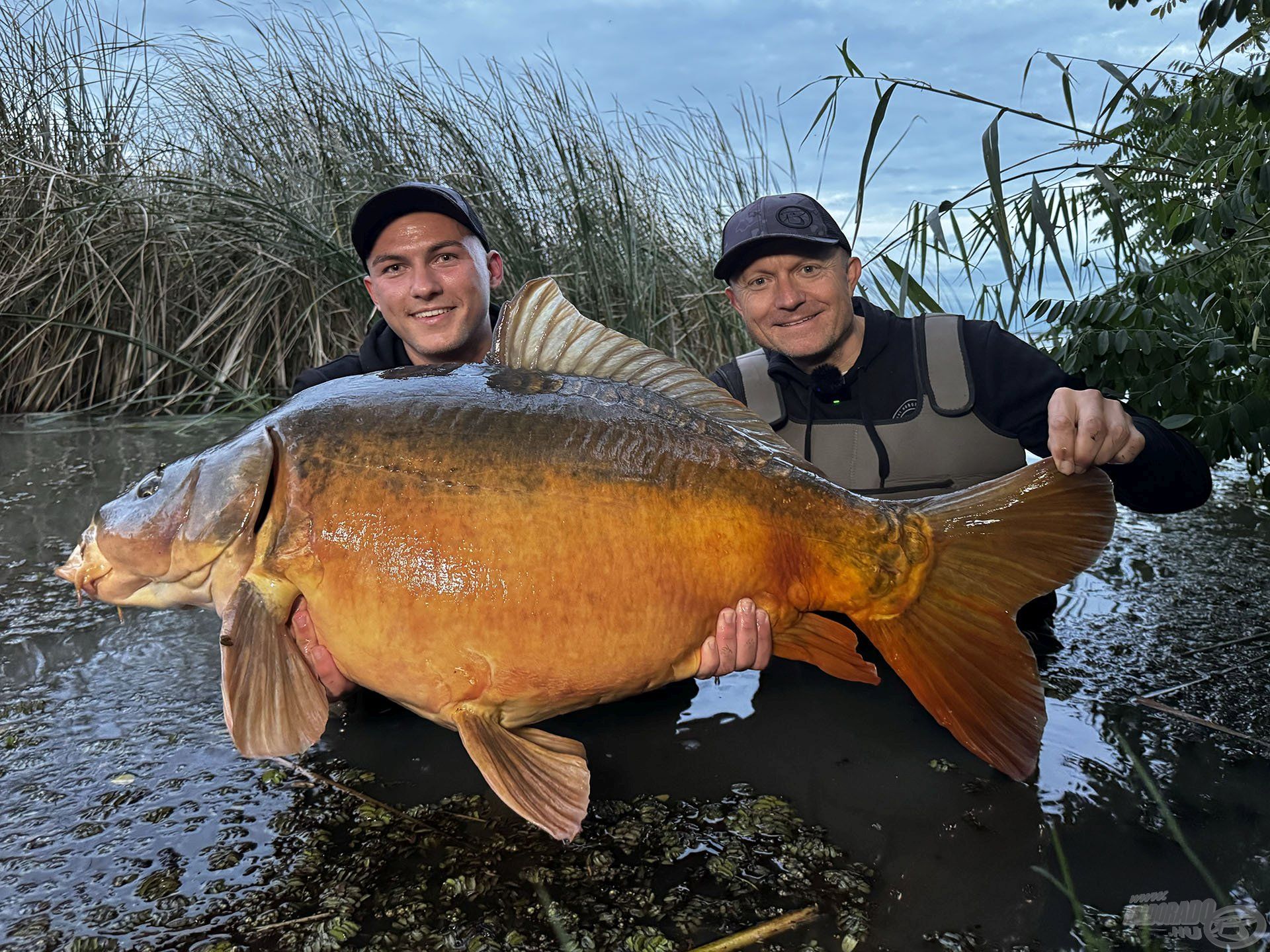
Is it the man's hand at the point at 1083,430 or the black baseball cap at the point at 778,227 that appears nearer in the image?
the man's hand at the point at 1083,430

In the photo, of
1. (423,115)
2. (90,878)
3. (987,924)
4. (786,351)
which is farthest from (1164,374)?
(423,115)

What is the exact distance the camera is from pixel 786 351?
9.65 feet

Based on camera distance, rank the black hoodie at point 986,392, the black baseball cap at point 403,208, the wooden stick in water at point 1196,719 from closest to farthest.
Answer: the wooden stick in water at point 1196,719 → the black hoodie at point 986,392 → the black baseball cap at point 403,208

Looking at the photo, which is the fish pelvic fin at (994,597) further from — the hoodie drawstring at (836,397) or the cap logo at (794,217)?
the cap logo at (794,217)

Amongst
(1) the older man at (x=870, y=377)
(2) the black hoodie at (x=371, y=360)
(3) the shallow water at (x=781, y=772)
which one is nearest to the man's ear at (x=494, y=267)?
(2) the black hoodie at (x=371, y=360)

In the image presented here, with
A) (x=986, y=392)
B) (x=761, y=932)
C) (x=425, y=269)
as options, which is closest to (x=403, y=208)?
(x=425, y=269)

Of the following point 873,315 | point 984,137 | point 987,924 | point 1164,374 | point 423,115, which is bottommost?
point 987,924

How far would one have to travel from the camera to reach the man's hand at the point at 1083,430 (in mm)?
1728

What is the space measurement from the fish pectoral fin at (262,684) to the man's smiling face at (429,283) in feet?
5.09

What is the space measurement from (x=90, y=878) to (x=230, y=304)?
6.02 meters

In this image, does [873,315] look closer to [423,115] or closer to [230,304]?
[423,115]

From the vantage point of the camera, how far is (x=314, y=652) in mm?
1865

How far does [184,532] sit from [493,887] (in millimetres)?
882

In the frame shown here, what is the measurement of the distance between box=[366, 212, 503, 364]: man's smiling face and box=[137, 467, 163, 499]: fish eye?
1.38 m
